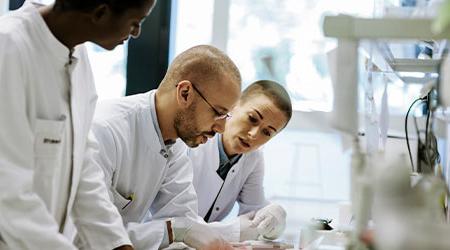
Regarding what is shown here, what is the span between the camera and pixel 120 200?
1.96 m

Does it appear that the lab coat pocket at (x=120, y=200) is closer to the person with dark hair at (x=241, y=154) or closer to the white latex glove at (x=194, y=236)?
the white latex glove at (x=194, y=236)

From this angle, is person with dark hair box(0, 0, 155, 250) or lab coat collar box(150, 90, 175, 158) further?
lab coat collar box(150, 90, 175, 158)

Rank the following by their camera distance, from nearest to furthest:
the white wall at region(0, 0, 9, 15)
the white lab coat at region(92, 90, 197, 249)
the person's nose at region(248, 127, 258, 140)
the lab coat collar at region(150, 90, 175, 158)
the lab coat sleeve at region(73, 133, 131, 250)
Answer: the lab coat sleeve at region(73, 133, 131, 250) < the white lab coat at region(92, 90, 197, 249) < the lab coat collar at region(150, 90, 175, 158) < the person's nose at region(248, 127, 258, 140) < the white wall at region(0, 0, 9, 15)

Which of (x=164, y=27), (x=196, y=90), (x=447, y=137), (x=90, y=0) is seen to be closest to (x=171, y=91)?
(x=196, y=90)

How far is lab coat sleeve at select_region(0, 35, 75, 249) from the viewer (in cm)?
125

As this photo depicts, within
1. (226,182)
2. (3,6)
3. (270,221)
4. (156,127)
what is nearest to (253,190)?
(226,182)

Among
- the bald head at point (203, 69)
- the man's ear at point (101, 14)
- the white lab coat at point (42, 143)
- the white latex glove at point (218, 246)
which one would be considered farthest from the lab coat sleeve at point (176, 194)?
the man's ear at point (101, 14)

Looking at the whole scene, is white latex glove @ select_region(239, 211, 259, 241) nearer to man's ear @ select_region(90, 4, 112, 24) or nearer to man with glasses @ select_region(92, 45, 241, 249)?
man with glasses @ select_region(92, 45, 241, 249)

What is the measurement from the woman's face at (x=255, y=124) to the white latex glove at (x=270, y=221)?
10.3 inches

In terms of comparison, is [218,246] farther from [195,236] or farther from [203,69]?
[203,69]

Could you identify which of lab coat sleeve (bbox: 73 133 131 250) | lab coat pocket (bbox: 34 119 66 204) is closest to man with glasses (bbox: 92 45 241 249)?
lab coat sleeve (bbox: 73 133 131 250)

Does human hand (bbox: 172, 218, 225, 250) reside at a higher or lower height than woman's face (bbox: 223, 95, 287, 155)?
lower

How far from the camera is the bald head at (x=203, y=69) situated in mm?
2049

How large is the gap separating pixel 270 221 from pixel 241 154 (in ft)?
1.12
